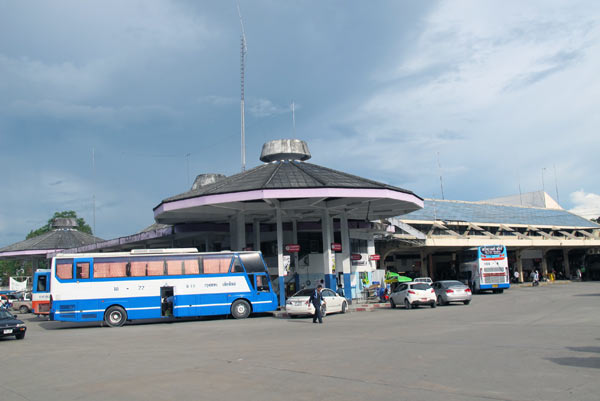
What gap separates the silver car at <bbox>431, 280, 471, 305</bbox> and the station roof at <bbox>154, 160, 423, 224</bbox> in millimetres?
5604

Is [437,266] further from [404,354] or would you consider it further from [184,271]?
[404,354]

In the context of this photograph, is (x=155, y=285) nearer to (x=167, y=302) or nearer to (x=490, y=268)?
(x=167, y=302)

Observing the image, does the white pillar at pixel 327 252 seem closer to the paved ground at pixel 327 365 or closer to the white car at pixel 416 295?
the white car at pixel 416 295

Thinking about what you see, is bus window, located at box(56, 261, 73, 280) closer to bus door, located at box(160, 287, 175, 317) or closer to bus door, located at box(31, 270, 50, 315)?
bus door, located at box(160, 287, 175, 317)

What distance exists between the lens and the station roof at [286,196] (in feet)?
91.7

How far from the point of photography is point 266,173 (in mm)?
31844

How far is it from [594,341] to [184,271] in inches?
684

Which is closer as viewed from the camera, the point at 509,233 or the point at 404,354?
the point at 404,354

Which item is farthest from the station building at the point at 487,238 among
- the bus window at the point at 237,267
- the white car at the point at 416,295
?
the bus window at the point at 237,267

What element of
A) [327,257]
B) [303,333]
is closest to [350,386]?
[303,333]

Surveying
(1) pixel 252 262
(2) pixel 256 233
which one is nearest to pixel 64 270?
(1) pixel 252 262

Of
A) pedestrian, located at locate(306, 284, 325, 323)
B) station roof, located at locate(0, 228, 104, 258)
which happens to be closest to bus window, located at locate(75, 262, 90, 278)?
pedestrian, located at locate(306, 284, 325, 323)

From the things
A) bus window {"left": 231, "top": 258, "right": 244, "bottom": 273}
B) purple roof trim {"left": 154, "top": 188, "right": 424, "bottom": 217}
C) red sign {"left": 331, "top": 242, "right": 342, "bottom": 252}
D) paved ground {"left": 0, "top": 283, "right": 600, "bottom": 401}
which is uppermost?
purple roof trim {"left": 154, "top": 188, "right": 424, "bottom": 217}

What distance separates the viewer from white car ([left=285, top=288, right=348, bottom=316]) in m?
23.6
